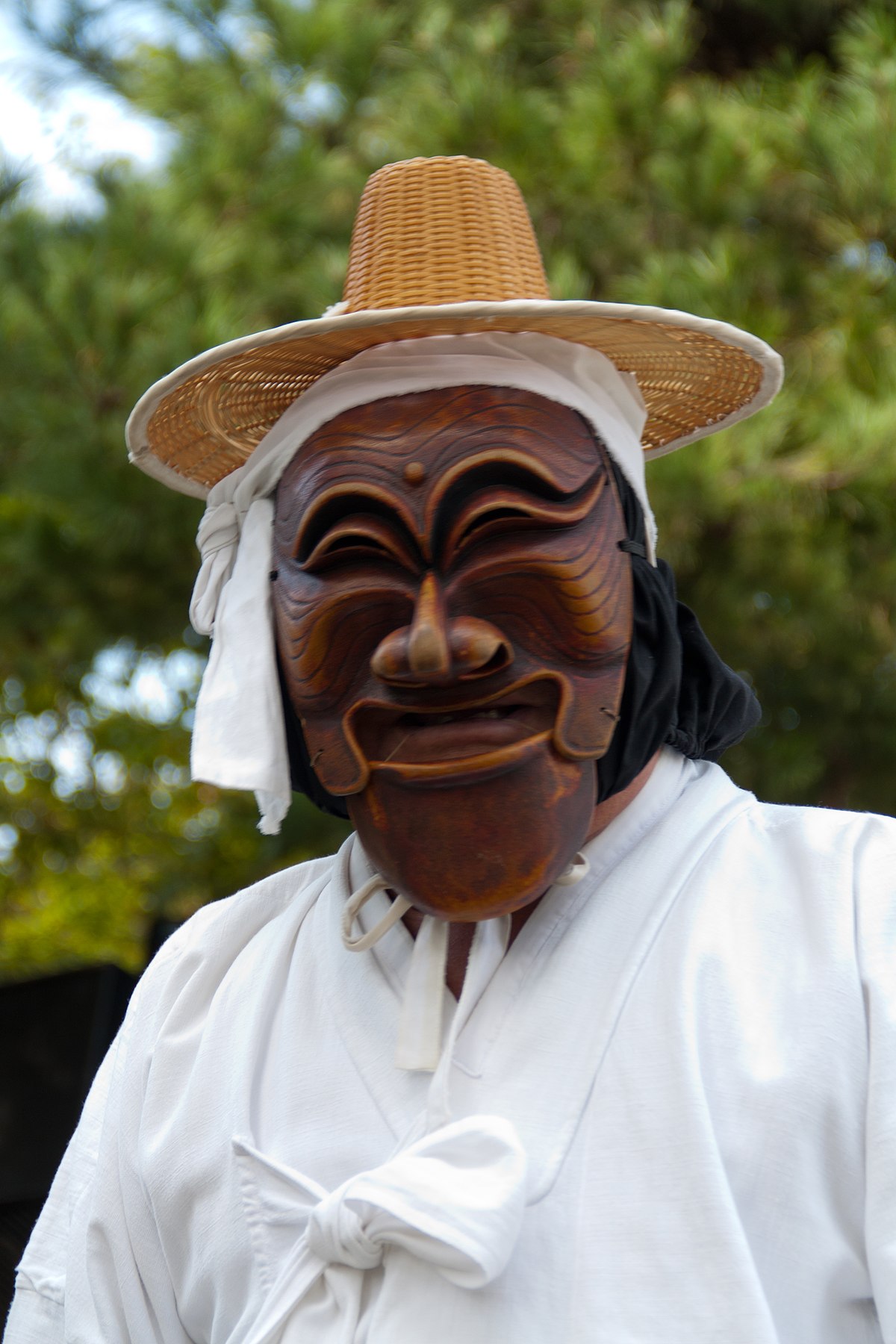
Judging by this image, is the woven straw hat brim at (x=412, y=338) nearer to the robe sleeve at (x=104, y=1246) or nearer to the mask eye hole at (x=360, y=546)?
the mask eye hole at (x=360, y=546)

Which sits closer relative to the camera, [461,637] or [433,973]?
[461,637]

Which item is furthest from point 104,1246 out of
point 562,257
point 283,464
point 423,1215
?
point 562,257

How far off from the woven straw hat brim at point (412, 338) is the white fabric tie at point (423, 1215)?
89cm

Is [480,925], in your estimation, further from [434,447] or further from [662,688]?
[434,447]

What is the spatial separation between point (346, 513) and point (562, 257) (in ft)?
6.58

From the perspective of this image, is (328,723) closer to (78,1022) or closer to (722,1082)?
(722,1082)

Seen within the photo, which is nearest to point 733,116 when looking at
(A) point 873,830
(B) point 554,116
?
(B) point 554,116

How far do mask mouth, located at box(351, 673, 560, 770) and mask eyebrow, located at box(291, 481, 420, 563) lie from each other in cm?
18

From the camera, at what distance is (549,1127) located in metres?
1.56

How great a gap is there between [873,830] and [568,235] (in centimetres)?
263

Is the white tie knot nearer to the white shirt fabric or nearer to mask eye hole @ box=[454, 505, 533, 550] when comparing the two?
the white shirt fabric

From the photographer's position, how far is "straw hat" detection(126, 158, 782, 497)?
5.71ft

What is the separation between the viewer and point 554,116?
155 inches

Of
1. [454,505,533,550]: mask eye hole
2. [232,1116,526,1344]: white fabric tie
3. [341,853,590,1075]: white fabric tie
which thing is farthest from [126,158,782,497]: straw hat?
[232,1116,526,1344]: white fabric tie
